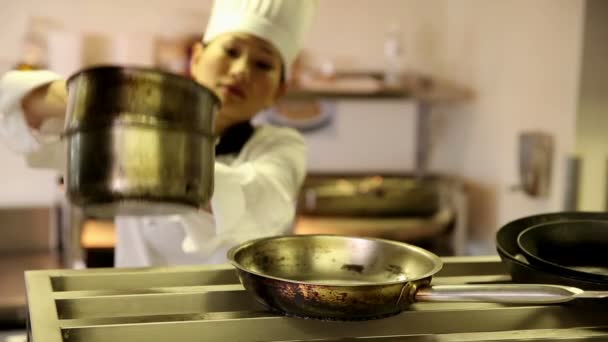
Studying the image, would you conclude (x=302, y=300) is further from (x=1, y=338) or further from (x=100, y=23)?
(x=100, y=23)

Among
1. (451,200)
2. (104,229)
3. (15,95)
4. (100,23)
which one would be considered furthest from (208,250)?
(100,23)

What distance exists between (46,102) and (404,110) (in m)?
1.79

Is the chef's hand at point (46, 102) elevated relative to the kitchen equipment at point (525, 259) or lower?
elevated

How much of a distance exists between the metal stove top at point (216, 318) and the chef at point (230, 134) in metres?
0.18

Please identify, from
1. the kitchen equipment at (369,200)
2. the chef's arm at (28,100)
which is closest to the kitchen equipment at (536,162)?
the kitchen equipment at (369,200)

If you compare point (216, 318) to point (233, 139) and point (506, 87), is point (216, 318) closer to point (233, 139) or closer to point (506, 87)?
point (233, 139)

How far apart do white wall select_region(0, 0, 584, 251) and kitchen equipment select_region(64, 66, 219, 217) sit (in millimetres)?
1330

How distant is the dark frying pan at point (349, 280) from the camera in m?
0.55

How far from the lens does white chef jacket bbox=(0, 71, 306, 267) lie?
2.68 feet

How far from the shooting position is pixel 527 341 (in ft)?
1.83

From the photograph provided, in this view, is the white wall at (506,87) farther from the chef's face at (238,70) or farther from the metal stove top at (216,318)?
the metal stove top at (216,318)

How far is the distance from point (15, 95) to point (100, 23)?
1508 mm

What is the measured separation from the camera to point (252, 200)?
893 millimetres

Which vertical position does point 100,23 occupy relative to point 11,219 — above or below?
above
